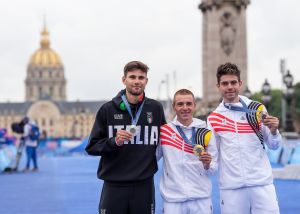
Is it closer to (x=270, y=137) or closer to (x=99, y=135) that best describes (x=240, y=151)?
(x=270, y=137)

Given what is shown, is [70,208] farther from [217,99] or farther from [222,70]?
[217,99]

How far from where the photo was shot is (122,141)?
615 cm

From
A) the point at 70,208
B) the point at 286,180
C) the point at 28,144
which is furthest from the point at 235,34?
the point at 70,208

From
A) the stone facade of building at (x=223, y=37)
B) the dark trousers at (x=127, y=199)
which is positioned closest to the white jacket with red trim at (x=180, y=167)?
the dark trousers at (x=127, y=199)

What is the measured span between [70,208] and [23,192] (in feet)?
13.0

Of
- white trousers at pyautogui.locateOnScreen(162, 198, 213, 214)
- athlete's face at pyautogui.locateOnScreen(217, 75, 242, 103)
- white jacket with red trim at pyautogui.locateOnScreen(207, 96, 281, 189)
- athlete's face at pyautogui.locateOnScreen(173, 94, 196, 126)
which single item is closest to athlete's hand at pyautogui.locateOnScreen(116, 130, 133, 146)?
athlete's face at pyautogui.locateOnScreen(173, 94, 196, 126)

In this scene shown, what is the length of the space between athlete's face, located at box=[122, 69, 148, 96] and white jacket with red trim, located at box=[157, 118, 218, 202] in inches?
17.4

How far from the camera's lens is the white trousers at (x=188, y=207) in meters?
6.54

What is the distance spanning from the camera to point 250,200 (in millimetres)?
6711

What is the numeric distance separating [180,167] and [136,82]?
32.5 inches

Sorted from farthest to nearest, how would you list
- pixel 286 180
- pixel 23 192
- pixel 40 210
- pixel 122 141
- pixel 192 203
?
pixel 286 180 < pixel 23 192 < pixel 40 210 < pixel 192 203 < pixel 122 141

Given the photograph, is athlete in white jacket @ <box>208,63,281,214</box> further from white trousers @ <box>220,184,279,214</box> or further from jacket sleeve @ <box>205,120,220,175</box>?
jacket sleeve @ <box>205,120,220,175</box>

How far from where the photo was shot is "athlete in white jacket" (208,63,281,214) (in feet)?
21.8

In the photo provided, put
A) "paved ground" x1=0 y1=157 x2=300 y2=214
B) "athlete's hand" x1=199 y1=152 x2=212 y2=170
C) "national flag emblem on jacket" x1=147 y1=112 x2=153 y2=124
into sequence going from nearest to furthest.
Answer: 1. "athlete's hand" x1=199 y1=152 x2=212 y2=170
2. "national flag emblem on jacket" x1=147 y1=112 x2=153 y2=124
3. "paved ground" x1=0 y1=157 x2=300 y2=214
